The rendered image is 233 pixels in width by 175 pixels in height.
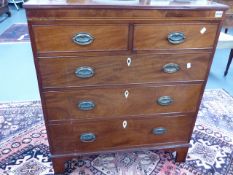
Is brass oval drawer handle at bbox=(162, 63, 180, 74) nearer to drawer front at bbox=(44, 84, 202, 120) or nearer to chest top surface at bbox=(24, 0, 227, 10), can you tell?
drawer front at bbox=(44, 84, 202, 120)

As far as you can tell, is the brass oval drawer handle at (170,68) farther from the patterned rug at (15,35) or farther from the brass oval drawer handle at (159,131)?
the patterned rug at (15,35)

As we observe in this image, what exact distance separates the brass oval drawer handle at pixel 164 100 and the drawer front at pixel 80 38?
363 millimetres

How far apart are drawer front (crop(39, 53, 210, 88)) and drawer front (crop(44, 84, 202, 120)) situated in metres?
0.05

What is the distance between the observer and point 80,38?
916 mm

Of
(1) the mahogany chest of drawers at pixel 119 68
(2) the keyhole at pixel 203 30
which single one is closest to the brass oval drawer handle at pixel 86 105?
(1) the mahogany chest of drawers at pixel 119 68

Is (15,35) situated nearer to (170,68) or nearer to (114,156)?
(114,156)

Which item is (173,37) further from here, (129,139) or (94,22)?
(129,139)

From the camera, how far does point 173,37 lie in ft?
3.23

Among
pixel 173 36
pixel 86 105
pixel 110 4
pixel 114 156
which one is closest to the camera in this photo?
pixel 110 4

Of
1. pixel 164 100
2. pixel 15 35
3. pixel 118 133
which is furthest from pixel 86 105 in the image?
pixel 15 35

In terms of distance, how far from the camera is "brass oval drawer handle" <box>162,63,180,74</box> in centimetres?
105

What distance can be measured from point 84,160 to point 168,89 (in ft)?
2.33

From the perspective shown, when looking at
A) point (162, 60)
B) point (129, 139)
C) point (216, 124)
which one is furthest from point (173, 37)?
point (216, 124)

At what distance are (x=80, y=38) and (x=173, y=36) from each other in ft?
1.35
